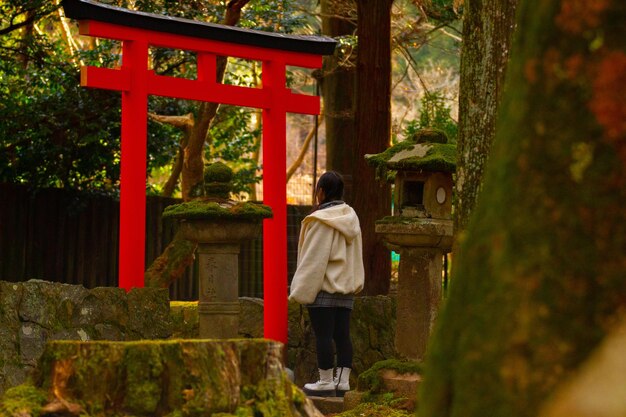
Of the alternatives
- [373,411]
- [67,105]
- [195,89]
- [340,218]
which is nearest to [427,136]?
[340,218]

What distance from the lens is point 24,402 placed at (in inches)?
193

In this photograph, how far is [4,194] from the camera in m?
15.5

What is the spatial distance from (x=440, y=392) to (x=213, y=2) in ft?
46.1

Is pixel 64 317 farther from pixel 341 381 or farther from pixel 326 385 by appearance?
pixel 341 381

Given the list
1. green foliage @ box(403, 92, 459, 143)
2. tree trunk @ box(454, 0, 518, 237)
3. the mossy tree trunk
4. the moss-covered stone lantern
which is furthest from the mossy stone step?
green foliage @ box(403, 92, 459, 143)

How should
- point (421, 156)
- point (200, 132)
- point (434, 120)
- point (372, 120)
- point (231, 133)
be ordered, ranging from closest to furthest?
point (421, 156), point (372, 120), point (200, 132), point (434, 120), point (231, 133)

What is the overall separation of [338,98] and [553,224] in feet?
50.7

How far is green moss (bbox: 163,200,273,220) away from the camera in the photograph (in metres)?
9.78

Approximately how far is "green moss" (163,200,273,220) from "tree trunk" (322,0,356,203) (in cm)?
811

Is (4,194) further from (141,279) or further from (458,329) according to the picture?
(458,329)

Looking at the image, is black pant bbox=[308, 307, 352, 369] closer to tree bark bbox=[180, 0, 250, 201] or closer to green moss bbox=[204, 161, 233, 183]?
green moss bbox=[204, 161, 233, 183]

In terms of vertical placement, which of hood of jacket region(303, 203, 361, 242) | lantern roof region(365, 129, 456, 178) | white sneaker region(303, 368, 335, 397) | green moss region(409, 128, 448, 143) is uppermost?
green moss region(409, 128, 448, 143)

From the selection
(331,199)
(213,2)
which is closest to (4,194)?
(213,2)

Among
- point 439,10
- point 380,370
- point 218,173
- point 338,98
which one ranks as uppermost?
point 439,10
